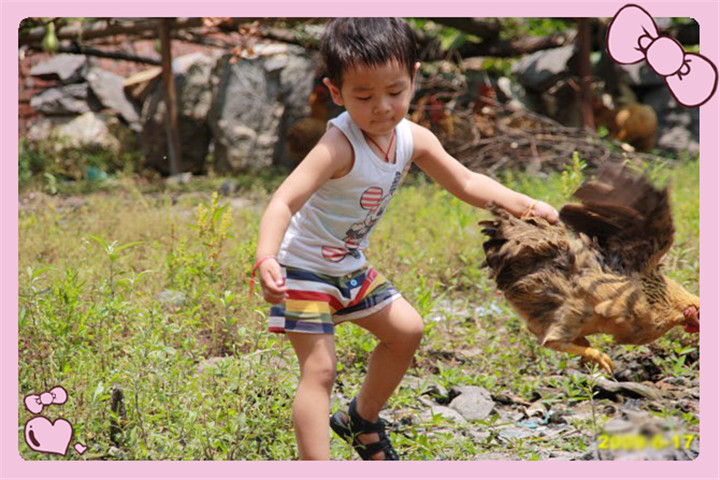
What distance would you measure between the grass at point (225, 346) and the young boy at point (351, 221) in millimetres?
211

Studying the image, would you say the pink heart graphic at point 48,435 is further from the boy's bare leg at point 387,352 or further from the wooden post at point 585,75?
the wooden post at point 585,75

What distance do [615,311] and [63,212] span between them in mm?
4911

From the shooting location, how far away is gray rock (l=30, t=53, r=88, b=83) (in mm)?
10711

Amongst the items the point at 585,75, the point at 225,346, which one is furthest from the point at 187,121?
the point at 225,346

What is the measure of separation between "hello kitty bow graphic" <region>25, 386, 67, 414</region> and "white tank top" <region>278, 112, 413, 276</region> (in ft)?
2.90

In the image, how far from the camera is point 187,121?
389 inches

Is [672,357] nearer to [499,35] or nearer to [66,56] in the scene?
[499,35]

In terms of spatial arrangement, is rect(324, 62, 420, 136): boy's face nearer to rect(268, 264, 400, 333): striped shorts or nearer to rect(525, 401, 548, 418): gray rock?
rect(268, 264, 400, 333): striped shorts

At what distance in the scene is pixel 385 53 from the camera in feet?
8.04

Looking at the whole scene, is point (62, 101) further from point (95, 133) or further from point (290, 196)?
point (290, 196)

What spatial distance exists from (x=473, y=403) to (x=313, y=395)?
95 cm

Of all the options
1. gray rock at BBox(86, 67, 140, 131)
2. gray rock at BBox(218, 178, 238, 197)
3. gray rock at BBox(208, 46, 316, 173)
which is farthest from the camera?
gray rock at BBox(86, 67, 140, 131)

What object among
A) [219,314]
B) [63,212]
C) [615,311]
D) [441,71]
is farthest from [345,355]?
[441,71]

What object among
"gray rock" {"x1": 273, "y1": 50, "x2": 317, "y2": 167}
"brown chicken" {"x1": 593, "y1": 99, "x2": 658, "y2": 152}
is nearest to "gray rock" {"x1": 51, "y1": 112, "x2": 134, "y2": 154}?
"gray rock" {"x1": 273, "y1": 50, "x2": 317, "y2": 167}
